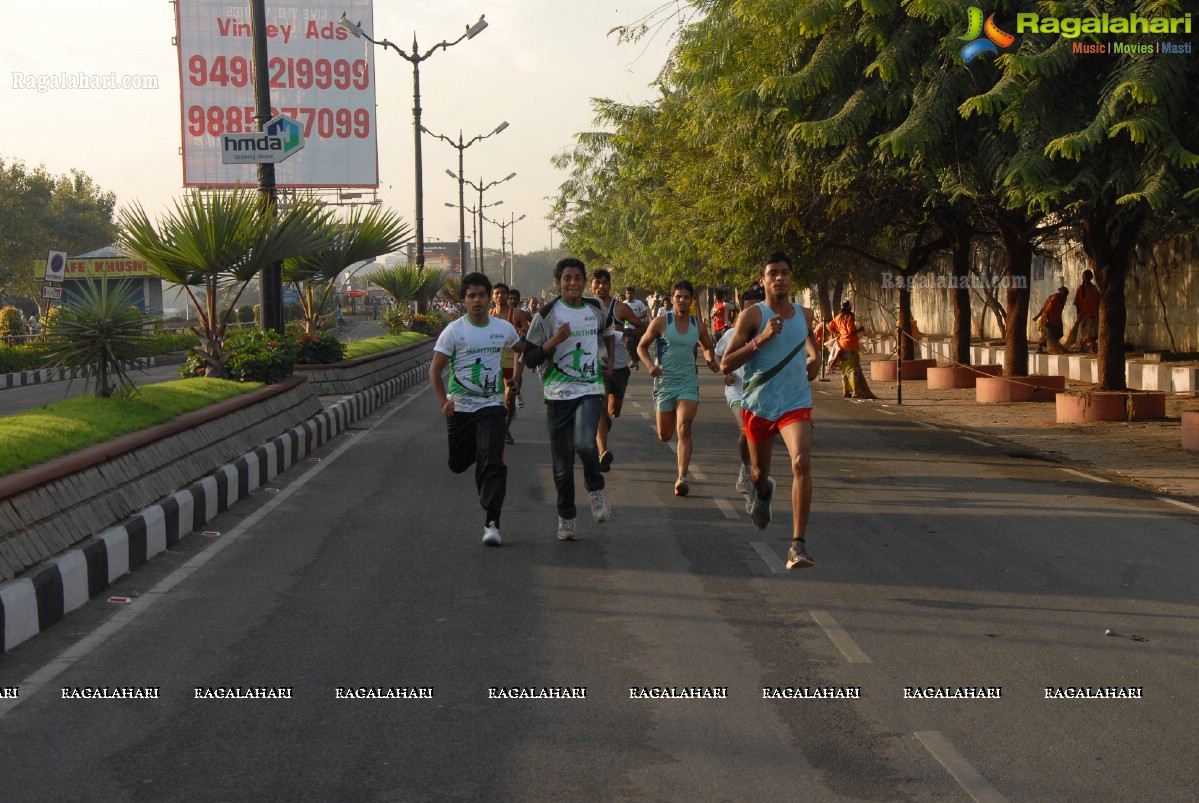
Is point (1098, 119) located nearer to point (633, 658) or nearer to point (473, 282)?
point (473, 282)

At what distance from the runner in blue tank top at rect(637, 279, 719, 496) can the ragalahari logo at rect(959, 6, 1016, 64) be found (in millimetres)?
4687

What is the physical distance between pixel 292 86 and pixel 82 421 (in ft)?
150

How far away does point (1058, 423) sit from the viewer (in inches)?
715

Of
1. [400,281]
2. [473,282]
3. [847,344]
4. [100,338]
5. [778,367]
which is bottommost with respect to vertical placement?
[847,344]

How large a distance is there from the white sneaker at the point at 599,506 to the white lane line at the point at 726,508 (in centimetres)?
116

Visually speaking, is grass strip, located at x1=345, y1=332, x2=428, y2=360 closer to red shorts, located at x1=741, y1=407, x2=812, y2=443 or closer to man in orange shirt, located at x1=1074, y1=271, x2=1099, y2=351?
man in orange shirt, located at x1=1074, y1=271, x2=1099, y2=351

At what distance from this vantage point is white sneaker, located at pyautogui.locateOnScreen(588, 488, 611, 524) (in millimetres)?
9617

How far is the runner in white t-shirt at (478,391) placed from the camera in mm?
9195

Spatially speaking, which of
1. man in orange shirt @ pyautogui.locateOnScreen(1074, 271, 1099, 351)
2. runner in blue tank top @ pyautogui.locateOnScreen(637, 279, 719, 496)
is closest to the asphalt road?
runner in blue tank top @ pyautogui.locateOnScreen(637, 279, 719, 496)

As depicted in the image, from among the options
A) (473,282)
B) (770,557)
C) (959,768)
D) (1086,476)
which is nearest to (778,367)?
(770,557)

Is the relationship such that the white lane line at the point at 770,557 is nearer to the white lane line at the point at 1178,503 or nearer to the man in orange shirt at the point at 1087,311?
the white lane line at the point at 1178,503

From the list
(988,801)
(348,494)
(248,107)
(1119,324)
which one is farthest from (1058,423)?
(248,107)

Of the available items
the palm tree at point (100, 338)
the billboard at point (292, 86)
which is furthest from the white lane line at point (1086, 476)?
the billboard at point (292, 86)

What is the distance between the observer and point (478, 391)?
9.27m
